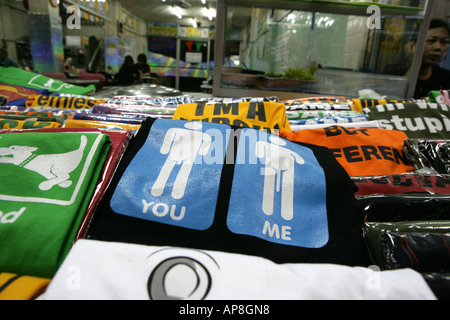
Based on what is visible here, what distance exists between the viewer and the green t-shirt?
0.39 meters

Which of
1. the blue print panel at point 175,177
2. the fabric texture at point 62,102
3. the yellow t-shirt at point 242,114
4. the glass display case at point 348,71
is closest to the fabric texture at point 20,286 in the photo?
the blue print panel at point 175,177

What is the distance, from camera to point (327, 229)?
0.48 m

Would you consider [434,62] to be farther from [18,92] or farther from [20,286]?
[18,92]

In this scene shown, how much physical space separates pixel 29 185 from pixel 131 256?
28 centimetres

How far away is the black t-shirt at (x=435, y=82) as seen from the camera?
6.53ft

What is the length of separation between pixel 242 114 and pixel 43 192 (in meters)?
0.63

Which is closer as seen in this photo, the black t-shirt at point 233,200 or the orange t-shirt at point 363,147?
the black t-shirt at point 233,200

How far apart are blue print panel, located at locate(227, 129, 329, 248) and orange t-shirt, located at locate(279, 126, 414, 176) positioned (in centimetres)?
20

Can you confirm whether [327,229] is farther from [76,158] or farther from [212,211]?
[76,158]

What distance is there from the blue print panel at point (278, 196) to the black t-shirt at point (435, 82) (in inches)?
77.1

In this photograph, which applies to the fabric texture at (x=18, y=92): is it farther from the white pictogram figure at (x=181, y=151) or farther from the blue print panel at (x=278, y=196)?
the blue print panel at (x=278, y=196)

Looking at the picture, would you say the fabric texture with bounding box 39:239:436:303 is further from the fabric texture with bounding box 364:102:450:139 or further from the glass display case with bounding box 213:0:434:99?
the glass display case with bounding box 213:0:434:99

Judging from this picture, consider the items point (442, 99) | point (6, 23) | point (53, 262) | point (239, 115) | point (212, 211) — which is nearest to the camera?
point (53, 262)
